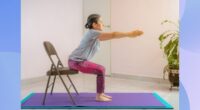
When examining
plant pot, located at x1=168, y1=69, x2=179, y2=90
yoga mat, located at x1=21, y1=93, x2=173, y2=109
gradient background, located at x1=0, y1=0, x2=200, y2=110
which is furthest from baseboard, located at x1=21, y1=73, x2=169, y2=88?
gradient background, located at x1=0, y1=0, x2=200, y2=110

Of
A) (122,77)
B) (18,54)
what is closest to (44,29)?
(122,77)

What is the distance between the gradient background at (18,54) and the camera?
1686 mm

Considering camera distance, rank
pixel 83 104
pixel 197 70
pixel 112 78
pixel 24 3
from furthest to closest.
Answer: pixel 112 78, pixel 24 3, pixel 83 104, pixel 197 70

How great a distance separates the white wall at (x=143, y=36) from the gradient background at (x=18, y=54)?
3.83m

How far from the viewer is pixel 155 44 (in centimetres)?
573

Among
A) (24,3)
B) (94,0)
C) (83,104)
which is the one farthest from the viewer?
(94,0)

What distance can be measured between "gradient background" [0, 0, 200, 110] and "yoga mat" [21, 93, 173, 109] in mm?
1664

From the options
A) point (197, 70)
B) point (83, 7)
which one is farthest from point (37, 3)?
point (197, 70)

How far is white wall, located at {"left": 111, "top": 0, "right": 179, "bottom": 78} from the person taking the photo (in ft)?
18.5

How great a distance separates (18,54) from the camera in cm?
185

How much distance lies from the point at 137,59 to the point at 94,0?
6.41 feet

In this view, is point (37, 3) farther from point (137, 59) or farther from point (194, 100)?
point (194, 100)

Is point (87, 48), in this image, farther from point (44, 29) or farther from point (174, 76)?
point (44, 29)

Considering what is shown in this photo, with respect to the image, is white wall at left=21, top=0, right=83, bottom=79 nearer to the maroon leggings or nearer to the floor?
the floor
